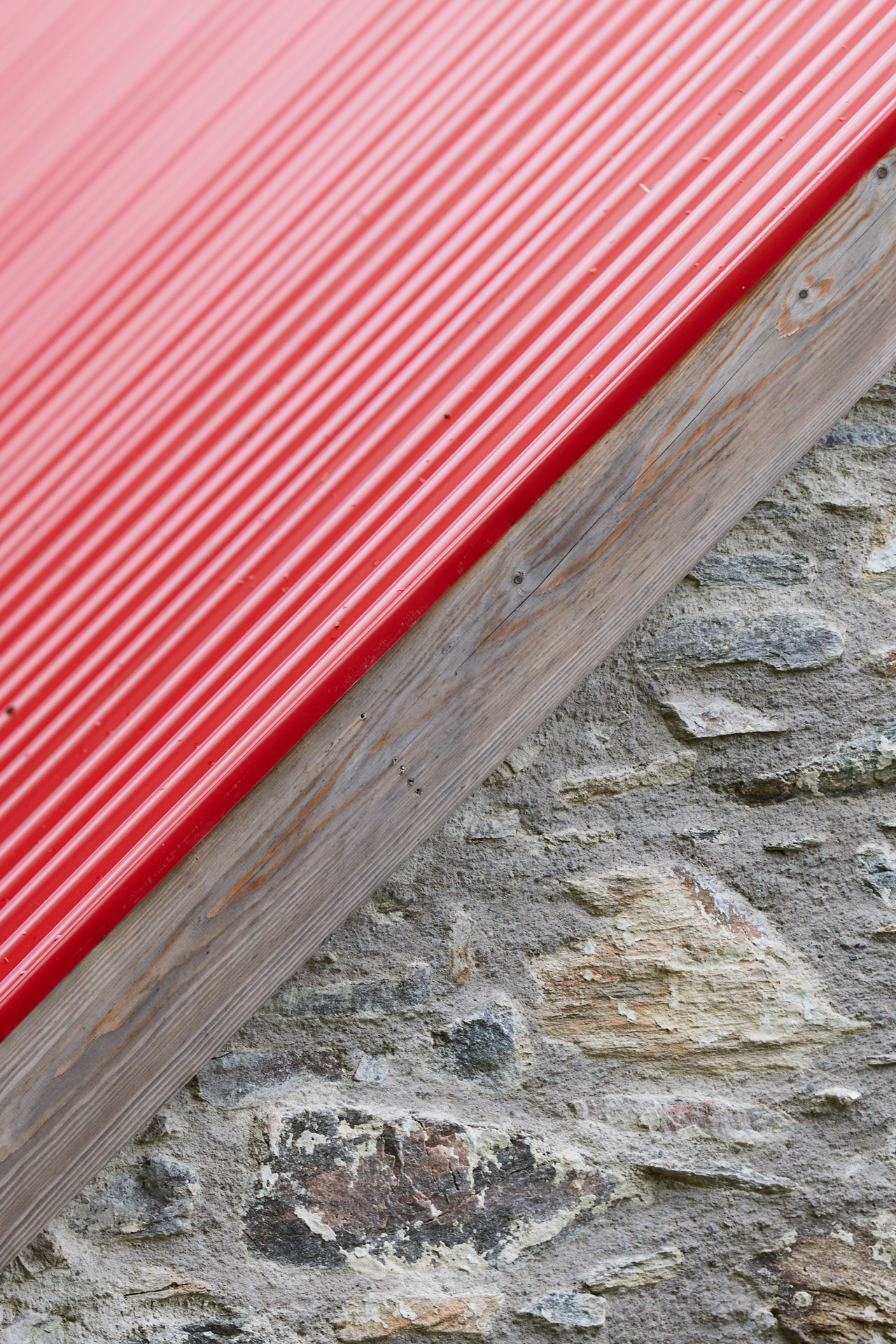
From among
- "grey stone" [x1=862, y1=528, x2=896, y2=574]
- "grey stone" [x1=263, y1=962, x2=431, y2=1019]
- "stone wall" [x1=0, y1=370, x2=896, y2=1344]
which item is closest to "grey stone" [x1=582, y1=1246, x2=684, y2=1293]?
"stone wall" [x1=0, y1=370, x2=896, y2=1344]

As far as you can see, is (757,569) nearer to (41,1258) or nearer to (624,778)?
(624,778)

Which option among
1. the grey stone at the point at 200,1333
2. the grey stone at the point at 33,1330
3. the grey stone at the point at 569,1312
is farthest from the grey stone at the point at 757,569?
the grey stone at the point at 33,1330

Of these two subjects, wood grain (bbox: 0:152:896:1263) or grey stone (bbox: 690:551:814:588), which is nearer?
wood grain (bbox: 0:152:896:1263)

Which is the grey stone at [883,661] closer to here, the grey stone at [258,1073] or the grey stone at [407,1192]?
the grey stone at [407,1192]

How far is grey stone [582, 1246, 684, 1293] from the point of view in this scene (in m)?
1.02

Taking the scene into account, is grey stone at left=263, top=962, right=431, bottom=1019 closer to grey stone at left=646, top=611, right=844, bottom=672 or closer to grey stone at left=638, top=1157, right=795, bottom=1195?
grey stone at left=638, top=1157, right=795, bottom=1195

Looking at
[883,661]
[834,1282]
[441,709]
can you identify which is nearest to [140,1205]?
[441,709]

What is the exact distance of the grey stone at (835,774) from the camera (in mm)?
1084

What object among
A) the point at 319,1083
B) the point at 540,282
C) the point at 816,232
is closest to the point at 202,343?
the point at 540,282

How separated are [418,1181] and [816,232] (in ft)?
3.71

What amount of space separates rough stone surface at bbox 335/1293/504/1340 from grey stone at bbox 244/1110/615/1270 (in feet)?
0.12

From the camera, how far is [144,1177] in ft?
3.35

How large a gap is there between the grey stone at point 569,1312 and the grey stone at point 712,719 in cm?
63

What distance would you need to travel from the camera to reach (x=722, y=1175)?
1036 millimetres
